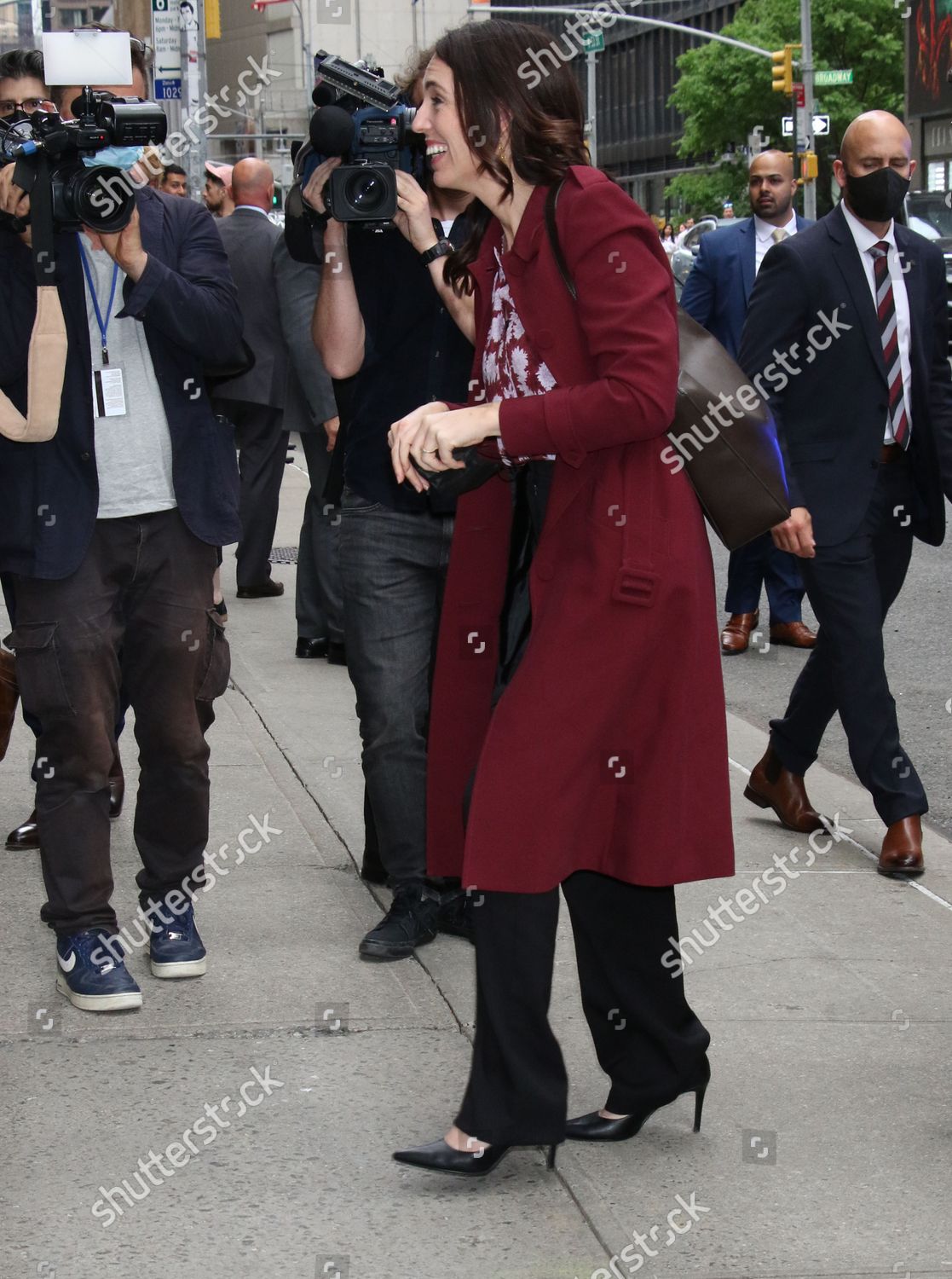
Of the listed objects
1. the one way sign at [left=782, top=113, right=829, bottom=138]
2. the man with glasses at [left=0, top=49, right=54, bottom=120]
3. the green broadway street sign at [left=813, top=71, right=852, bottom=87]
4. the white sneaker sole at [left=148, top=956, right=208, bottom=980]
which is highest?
the green broadway street sign at [left=813, top=71, right=852, bottom=87]

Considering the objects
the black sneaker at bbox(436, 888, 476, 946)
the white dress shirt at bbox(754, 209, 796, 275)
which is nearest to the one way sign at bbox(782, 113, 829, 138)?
the white dress shirt at bbox(754, 209, 796, 275)

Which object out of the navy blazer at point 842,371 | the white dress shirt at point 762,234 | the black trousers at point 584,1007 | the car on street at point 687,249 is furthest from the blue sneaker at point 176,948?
the car on street at point 687,249

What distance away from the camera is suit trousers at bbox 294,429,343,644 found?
26.8ft

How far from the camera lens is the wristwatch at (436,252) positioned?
4.05m

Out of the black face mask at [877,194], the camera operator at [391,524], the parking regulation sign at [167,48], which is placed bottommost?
the camera operator at [391,524]

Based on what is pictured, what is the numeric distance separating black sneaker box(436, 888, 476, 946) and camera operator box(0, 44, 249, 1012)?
65cm

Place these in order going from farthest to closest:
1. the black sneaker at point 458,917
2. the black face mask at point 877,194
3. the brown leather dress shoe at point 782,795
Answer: the brown leather dress shoe at point 782,795, the black face mask at point 877,194, the black sneaker at point 458,917

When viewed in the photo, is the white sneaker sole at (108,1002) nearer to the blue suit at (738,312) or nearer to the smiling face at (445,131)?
the smiling face at (445,131)

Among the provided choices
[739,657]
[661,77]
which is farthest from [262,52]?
[739,657]

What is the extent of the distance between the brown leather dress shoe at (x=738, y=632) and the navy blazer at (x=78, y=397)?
4688 millimetres

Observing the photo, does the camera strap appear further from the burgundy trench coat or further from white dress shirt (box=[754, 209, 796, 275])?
white dress shirt (box=[754, 209, 796, 275])

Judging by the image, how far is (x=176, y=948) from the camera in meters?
4.49

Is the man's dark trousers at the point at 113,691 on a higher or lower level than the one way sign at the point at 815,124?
lower

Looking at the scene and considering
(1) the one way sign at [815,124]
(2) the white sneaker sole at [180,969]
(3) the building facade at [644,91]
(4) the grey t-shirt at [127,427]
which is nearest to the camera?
(4) the grey t-shirt at [127,427]
